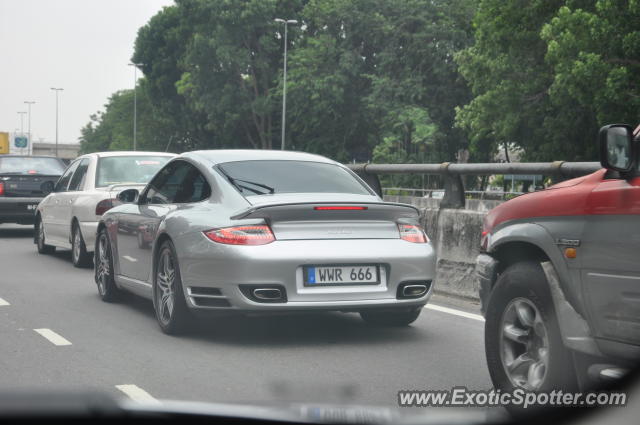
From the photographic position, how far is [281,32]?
5675 cm

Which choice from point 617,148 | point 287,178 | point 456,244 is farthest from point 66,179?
point 617,148

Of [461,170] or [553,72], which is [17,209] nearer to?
[461,170]

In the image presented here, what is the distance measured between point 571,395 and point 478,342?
111 inches

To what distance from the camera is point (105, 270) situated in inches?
381

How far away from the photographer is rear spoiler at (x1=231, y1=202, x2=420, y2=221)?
22.7ft

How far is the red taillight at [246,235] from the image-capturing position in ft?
22.5

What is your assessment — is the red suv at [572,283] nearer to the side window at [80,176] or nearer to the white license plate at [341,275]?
the white license plate at [341,275]

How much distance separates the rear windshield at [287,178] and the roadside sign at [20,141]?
297 ft

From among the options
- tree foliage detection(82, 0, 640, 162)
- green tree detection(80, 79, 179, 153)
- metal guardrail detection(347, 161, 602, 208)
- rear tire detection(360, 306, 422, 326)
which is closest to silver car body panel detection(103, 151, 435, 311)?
rear tire detection(360, 306, 422, 326)

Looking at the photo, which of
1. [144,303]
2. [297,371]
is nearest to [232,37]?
[144,303]

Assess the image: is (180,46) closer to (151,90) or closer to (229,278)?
(151,90)

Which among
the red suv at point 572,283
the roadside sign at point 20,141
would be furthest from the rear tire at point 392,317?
the roadside sign at point 20,141

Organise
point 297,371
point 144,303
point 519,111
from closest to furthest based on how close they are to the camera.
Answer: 1. point 297,371
2. point 144,303
3. point 519,111

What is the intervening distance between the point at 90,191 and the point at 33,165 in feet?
23.7
